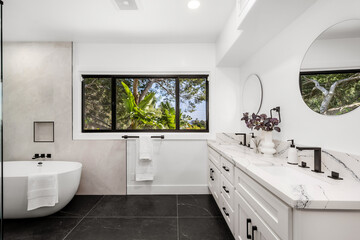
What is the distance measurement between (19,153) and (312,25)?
4161 millimetres

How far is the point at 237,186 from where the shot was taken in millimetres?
1565

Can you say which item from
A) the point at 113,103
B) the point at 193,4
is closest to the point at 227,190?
the point at 193,4

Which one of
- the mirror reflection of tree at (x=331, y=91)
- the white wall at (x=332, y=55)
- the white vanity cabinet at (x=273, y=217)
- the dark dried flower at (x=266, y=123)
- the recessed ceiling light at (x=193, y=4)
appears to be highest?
the recessed ceiling light at (x=193, y=4)

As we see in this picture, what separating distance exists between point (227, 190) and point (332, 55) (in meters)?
1.41

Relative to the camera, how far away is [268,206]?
106cm

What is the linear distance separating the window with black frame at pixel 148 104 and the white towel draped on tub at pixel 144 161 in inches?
10.0

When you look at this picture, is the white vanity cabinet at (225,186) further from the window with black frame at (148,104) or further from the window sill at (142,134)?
the window with black frame at (148,104)

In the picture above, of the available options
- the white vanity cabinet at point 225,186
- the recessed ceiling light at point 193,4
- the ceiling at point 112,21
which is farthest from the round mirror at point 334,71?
the recessed ceiling light at point 193,4

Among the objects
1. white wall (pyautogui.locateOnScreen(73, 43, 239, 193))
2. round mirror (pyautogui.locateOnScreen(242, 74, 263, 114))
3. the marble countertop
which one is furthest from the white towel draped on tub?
the marble countertop

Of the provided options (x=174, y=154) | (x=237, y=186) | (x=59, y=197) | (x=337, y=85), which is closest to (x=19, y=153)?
(x=59, y=197)

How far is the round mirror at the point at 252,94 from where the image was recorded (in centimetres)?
234

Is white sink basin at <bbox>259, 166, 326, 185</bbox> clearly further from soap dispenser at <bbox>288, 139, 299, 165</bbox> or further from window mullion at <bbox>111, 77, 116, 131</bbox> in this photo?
window mullion at <bbox>111, 77, 116, 131</bbox>

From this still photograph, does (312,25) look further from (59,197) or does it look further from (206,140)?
(59,197)

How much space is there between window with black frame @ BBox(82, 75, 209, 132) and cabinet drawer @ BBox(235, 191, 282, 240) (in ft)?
5.41
